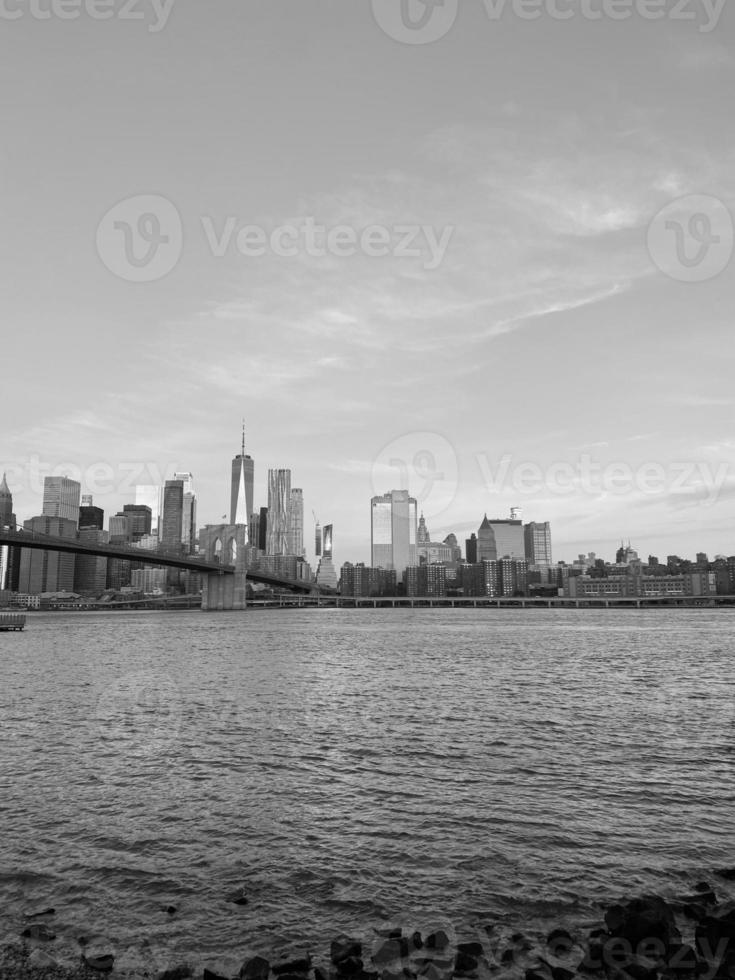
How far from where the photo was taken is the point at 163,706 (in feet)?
114

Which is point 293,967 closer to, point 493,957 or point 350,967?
point 350,967

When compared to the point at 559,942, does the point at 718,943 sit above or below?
above

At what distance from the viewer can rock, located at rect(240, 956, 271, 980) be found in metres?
10.1

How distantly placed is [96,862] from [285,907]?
467 centimetres

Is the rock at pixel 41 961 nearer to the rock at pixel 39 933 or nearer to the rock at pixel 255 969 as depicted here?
the rock at pixel 39 933

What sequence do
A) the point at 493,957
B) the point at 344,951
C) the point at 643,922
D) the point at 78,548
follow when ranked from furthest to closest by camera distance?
the point at 78,548 < the point at 643,922 < the point at 493,957 < the point at 344,951

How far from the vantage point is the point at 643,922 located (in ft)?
36.3

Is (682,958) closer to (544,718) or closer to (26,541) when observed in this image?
(544,718)

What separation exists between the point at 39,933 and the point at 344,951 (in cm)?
507

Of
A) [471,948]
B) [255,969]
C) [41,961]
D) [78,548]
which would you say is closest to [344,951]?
[255,969]

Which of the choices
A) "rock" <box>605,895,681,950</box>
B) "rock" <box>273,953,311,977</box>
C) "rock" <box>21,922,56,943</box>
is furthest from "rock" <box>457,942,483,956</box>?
"rock" <box>21,922,56,943</box>

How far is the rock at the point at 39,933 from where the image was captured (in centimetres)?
1131

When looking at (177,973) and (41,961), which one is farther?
(41,961)

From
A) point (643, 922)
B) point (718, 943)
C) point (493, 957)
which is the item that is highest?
point (643, 922)
